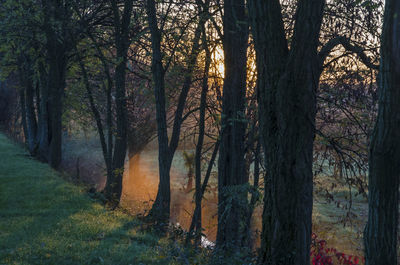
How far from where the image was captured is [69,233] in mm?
8875

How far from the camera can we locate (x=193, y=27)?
47.2 feet

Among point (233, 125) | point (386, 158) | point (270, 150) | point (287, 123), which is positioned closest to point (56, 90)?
point (233, 125)

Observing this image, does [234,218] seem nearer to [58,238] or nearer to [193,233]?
[193,233]

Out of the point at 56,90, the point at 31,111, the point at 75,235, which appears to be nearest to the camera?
the point at 75,235

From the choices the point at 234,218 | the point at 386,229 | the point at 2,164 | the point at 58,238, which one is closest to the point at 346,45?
the point at 386,229

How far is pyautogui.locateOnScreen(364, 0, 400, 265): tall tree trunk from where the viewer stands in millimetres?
5387

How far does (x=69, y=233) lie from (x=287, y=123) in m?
5.62

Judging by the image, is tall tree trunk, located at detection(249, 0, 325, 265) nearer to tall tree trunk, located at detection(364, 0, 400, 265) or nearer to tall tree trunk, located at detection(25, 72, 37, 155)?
tall tree trunk, located at detection(364, 0, 400, 265)

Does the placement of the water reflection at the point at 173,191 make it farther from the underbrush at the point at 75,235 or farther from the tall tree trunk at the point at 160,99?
the underbrush at the point at 75,235

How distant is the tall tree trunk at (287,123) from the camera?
5.84 m

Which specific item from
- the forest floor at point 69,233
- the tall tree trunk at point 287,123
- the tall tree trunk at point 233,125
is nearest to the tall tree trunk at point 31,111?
the forest floor at point 69,233

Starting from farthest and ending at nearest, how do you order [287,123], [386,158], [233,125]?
[233,125] < [287,123] < [386,158]

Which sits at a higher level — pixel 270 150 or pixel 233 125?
Result: pixel 233 125

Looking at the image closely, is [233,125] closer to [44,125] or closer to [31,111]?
[44,125]
